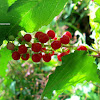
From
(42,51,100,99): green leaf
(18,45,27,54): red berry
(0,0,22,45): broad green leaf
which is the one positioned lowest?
Result: (42,51,100,99): green leaf

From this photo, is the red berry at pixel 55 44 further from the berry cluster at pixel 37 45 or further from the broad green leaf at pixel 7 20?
the broad green leaf at pixel 7 20

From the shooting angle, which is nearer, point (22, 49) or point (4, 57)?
point (22, 49)

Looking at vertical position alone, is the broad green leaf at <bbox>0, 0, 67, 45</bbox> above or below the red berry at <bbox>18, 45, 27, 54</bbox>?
above

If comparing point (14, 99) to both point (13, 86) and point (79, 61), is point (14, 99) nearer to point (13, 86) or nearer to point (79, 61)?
point (13, 86)

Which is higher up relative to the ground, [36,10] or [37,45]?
[36,10]

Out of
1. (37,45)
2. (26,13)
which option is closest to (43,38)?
(37,45)

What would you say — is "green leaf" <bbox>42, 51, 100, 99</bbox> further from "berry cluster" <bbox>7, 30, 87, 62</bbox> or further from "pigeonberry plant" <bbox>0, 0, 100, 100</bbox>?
"berry cluster" <bbox>7, 30, 87, 62</bbox>

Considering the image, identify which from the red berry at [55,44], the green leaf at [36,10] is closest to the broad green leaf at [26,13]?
the green leaf at [36,10]

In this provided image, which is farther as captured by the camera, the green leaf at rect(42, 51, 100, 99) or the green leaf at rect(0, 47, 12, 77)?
the green leaf at rect(0, 47, 12, 77)

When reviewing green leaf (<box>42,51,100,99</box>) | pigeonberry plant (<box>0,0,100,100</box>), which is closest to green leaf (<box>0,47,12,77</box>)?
pigeonberry plant (<box>0,0,100,100</box>)

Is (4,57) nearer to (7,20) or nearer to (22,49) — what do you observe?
(22,49)
